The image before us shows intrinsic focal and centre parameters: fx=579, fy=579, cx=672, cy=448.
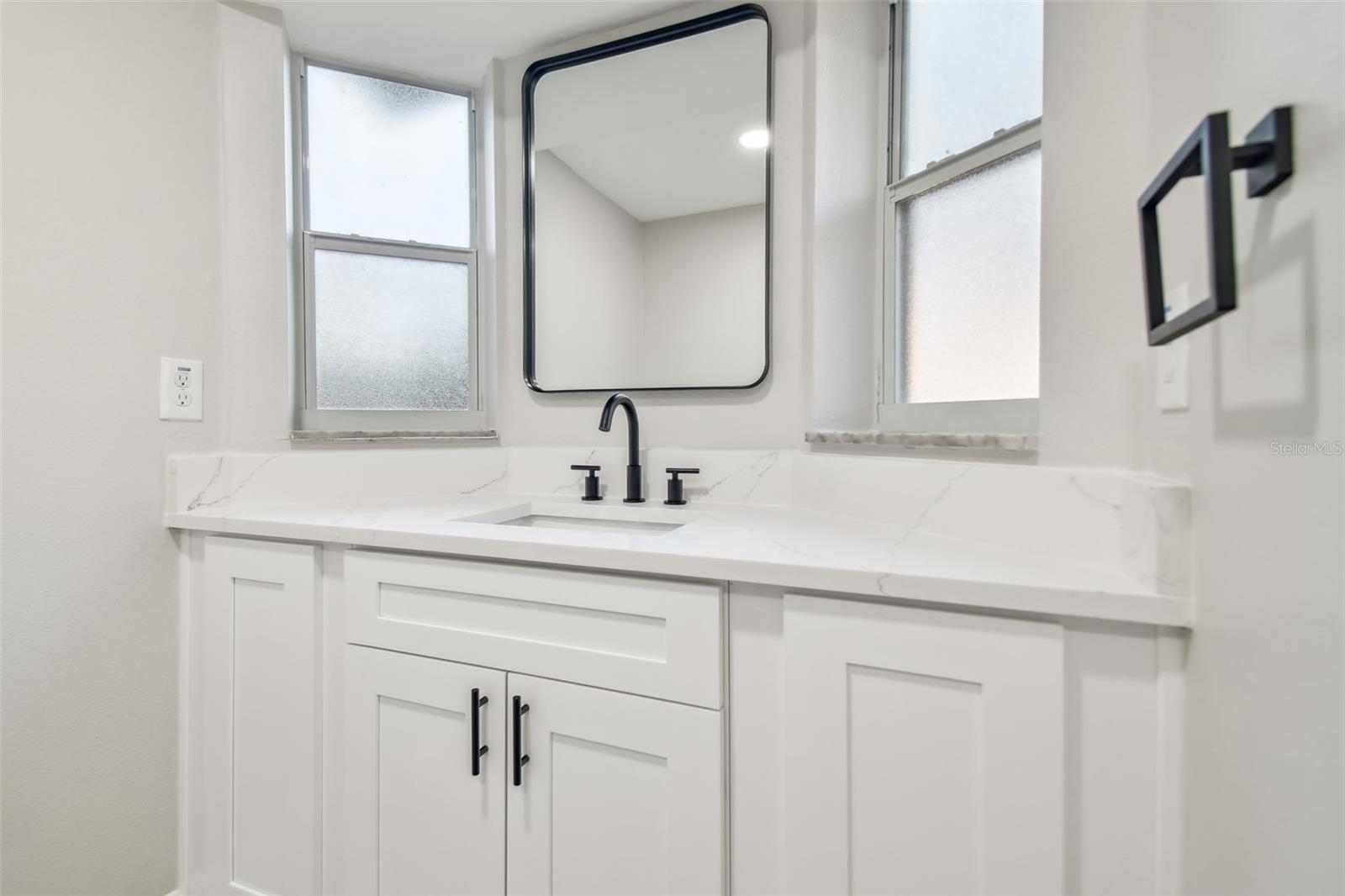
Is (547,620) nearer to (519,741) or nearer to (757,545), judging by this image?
(519,741)

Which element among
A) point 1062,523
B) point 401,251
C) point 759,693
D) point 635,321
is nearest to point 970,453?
point 1062,523

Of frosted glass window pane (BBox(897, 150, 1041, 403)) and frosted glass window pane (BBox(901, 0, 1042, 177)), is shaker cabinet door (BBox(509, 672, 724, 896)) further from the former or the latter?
frosted glass window pane (BBox(901, 0, 1042, 177))

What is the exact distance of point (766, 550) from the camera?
0.89 m

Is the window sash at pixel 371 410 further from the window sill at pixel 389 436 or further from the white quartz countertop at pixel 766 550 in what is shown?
the white quartz countertop at pixel 766 550

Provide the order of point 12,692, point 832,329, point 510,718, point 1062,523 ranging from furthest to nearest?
point 832,329, point 12,692, point 510,718, point 1062,523

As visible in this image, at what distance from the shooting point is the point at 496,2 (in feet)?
4.63

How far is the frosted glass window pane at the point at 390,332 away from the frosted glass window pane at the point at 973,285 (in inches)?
46.7

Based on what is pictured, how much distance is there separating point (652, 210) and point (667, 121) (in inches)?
9.1

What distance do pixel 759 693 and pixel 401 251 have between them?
1.47 m

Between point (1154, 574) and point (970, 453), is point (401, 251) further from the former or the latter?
point (1154, 574)

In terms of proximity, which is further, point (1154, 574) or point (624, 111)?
point (624, 111)

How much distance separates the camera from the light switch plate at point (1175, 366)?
628 mm

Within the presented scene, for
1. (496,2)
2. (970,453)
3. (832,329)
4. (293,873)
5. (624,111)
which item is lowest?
(293,873)

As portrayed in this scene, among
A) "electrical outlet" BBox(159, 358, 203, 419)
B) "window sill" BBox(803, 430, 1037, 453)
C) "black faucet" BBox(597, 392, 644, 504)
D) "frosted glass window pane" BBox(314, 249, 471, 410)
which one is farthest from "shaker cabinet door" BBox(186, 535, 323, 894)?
"window sill" BBox(803, 430, 1037, 453)
